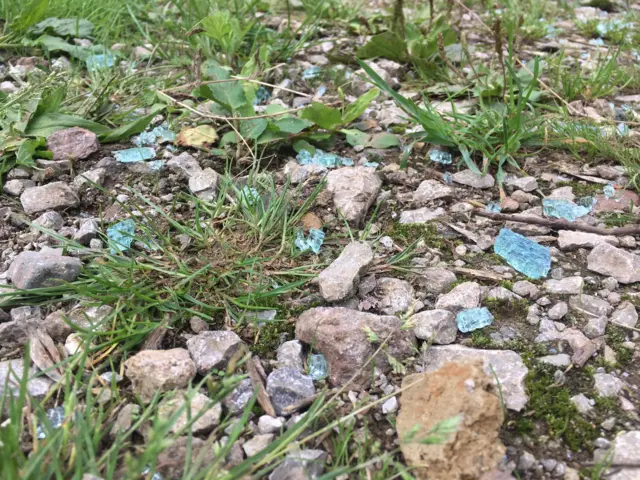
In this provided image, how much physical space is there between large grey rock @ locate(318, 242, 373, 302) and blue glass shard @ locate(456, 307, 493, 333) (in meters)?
0.33

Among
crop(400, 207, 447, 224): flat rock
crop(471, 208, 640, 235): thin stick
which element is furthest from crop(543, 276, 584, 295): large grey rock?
crop(400, 207, 447, 224): flat rock

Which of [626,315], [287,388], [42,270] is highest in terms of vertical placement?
[42,270]

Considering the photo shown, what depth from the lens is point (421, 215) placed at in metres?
2.50

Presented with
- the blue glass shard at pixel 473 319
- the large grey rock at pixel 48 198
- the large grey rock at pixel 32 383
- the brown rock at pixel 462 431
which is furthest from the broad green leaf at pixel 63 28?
the brown rock at pixel 462 431

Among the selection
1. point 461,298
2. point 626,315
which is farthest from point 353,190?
point 626,315

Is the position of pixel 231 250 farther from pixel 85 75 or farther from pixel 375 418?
pixel 85 75

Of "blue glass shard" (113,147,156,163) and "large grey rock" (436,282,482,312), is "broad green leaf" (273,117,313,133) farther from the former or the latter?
"large grey rock" (436,282,482,312)

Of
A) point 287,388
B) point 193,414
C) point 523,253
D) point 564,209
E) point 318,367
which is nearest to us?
point 193,414

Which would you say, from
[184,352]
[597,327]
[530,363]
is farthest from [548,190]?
[184,352]

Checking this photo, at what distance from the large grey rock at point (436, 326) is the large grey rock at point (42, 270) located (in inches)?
41.2

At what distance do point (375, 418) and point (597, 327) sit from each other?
0.74 meters

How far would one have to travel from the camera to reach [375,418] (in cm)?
173

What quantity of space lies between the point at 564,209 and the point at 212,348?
145cm

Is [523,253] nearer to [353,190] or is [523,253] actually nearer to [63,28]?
[353,190]
